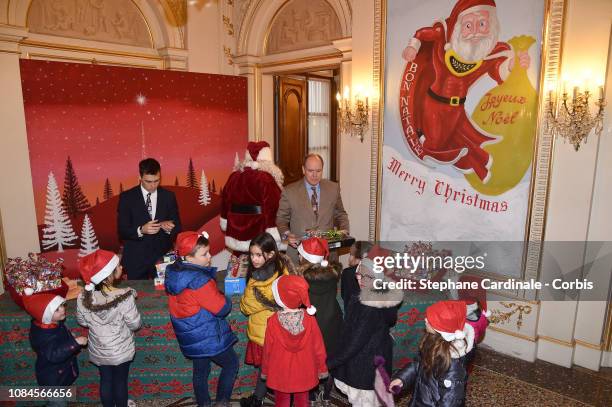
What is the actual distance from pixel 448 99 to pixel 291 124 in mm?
3364

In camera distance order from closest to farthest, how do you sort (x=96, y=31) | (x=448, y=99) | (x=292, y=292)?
(x=292, y=292) → (x=448, y=99) → (x=96, y=31)

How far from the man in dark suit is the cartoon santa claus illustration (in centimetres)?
274

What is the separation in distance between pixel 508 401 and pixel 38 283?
3.81 m

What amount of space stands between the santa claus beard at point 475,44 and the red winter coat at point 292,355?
3162 mm

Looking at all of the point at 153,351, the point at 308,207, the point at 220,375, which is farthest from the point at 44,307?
the point at 308,207

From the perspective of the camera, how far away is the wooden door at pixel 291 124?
7188mm

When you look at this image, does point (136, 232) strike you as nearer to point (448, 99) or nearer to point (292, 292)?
point (292, 292)

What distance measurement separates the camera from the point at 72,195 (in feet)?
16.7

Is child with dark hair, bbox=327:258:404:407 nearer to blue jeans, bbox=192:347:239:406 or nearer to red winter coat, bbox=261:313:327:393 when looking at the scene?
red winter coat, bbox=261:313:327:393

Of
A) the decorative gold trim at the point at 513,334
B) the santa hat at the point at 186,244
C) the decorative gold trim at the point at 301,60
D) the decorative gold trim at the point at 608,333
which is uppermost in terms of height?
the decorative gold trim at the point at 301,60

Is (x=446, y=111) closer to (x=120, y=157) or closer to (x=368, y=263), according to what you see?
(x=368, y=263)

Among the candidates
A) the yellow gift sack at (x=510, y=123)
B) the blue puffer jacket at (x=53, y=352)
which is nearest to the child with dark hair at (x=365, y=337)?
the blue puffer jacket at (x=53, y=352)

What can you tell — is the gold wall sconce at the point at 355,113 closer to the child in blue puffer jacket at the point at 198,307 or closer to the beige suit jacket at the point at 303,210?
the beige suit jacket at the point at 303,210

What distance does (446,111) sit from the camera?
461 cm
